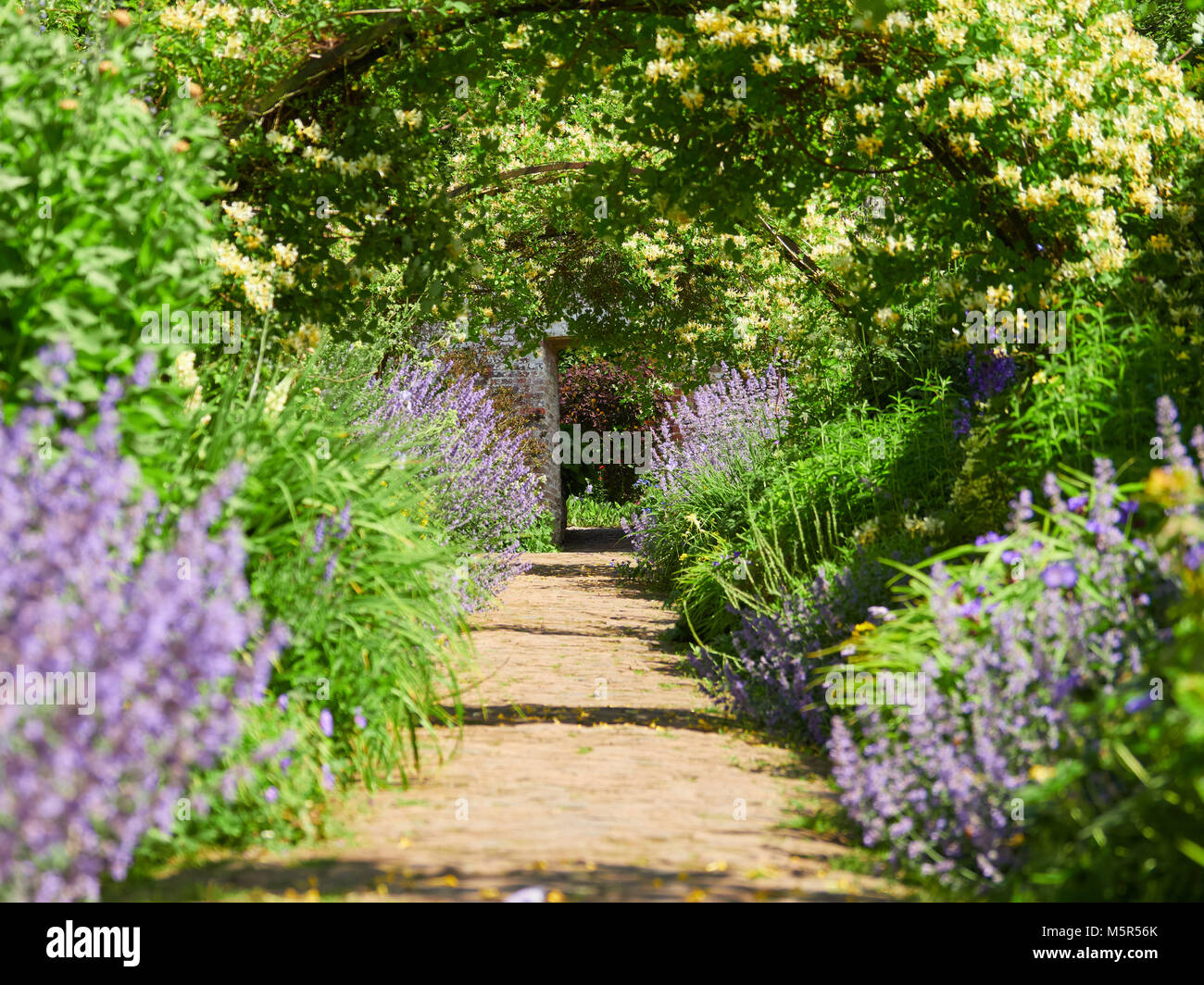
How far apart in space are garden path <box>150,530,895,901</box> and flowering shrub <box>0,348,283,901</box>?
50 centimetres

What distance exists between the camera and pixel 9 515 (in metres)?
2.43

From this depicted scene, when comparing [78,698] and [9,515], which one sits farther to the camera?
[78,698]

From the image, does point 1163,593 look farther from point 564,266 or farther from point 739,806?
point 564,266

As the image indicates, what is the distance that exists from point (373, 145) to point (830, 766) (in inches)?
145

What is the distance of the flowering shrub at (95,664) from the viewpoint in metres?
2.21

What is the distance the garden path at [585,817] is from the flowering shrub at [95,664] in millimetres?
501

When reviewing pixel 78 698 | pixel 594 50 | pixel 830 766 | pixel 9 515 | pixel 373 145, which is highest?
pixel 594 50

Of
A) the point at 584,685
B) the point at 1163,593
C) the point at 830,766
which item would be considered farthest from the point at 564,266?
the point at 1163,593

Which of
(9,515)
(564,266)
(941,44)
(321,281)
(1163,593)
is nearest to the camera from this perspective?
(9,515)

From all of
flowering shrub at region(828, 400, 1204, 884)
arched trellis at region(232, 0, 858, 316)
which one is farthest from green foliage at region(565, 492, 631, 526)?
flowering shrub at region(828, 400, 1204, 884)

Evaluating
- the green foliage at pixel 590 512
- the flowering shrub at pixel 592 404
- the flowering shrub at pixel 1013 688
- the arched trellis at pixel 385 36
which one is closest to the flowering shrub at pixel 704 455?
the arched trellis at pixel 385 36

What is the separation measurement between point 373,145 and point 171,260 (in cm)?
246

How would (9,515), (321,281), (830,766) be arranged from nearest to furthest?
(9,515) < (830,766) < (321,281)

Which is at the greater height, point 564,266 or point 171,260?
point 564,266
